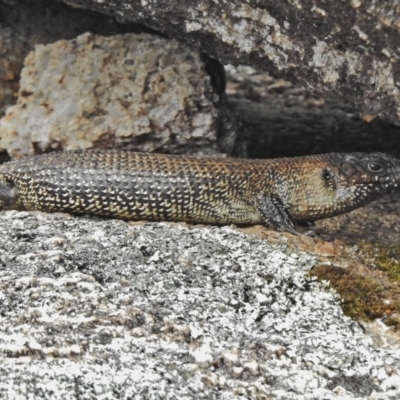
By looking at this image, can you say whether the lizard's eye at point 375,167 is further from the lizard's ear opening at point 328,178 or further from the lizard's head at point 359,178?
the lizard's ear opening at point 328,178

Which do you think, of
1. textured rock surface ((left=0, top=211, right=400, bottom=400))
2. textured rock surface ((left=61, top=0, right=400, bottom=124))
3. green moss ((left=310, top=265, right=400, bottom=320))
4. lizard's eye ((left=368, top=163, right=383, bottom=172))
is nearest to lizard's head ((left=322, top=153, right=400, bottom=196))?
lizard's eye ((left=368, top=163, right=383, bottom=172))

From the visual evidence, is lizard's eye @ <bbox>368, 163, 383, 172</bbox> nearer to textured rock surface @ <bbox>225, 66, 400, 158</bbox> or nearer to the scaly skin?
the scaly skin

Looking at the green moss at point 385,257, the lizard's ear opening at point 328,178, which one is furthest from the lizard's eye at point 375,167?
the green moss at point 385,257

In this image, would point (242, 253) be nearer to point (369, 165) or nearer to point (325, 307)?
point (325, 307)

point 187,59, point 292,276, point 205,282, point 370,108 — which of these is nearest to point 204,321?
point 205,282

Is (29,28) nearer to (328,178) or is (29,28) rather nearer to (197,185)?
(197,185)
